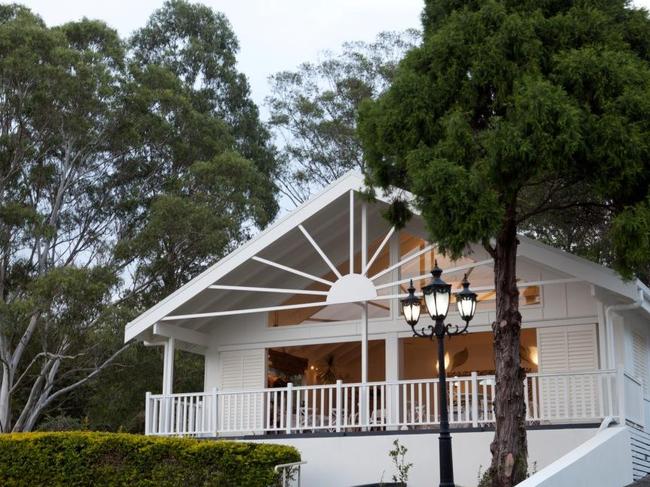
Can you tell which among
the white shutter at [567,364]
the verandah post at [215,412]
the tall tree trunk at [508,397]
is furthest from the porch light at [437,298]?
the verandah post at [215,412]

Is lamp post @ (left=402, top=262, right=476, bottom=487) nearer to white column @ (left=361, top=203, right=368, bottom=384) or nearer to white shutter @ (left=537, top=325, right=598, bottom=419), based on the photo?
white shutter @ (left=537, top=325, right=598, bottom=419)

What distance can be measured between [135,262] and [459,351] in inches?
519

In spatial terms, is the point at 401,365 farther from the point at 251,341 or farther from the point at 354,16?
the point at 354,16

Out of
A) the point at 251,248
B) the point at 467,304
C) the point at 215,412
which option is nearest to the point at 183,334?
the point at 215,412

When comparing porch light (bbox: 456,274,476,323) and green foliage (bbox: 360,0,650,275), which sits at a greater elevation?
green foliage (bbox: 360,0,650,275)

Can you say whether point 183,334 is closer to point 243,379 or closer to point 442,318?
point 243,379

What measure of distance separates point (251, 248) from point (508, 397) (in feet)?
21.1

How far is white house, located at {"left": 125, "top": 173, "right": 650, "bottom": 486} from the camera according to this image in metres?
13.4

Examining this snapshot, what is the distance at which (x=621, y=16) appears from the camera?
11789mm

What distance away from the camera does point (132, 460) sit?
13.2 metres

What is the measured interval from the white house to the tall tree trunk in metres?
0.88

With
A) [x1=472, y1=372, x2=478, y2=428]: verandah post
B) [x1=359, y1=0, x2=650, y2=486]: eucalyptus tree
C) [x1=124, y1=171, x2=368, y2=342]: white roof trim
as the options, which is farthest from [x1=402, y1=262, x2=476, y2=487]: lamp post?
[x1=124, y1=171, x2=368, y2=342]: white roof trim

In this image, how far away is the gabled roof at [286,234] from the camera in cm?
1351

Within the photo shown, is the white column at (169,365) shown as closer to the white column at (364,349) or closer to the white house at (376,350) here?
the white house at (376,350)
